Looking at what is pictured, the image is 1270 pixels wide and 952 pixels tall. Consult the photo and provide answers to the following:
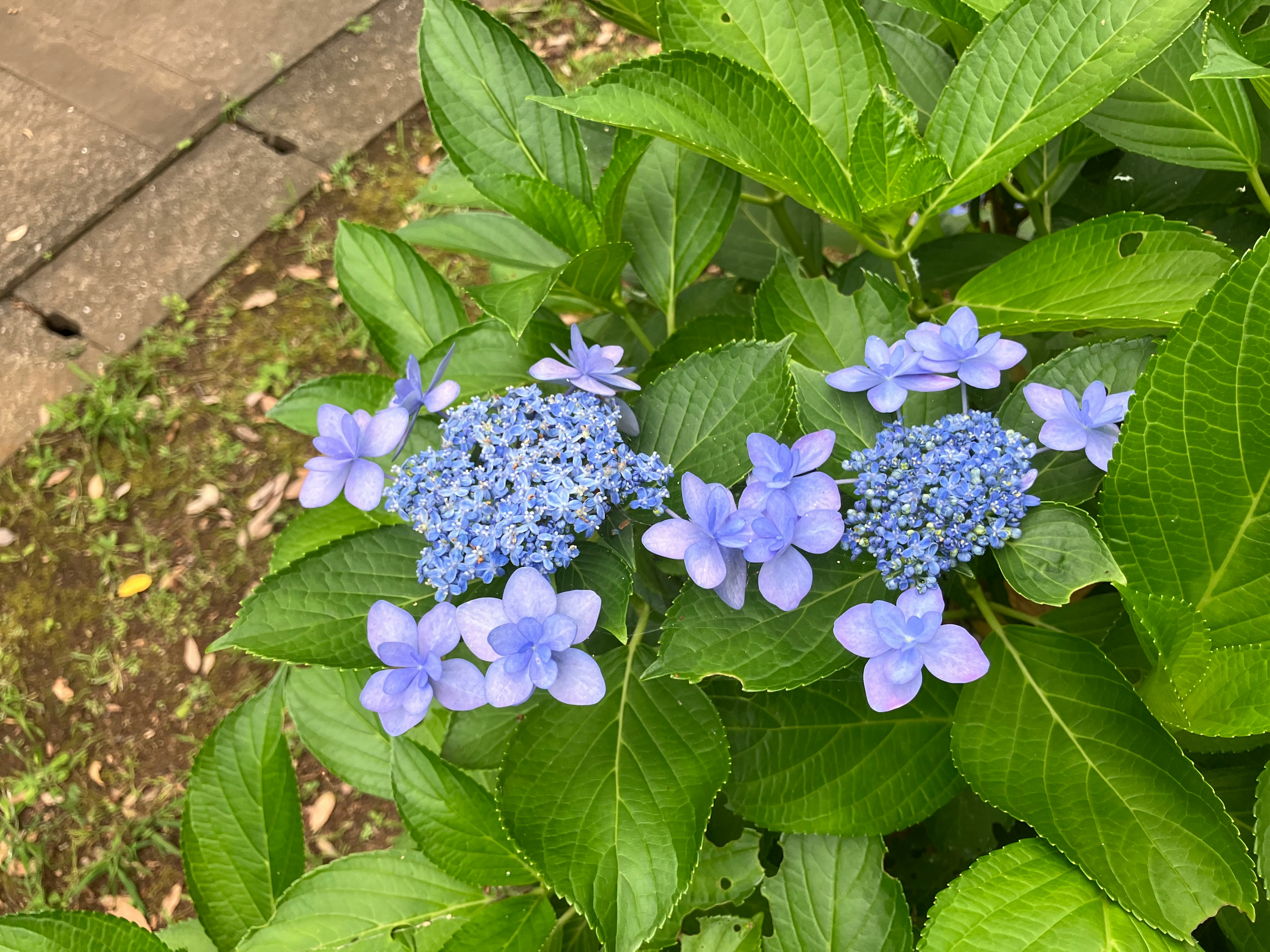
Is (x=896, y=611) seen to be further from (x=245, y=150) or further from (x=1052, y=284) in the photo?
Answer: (x=245, y=150)

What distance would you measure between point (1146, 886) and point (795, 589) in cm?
41

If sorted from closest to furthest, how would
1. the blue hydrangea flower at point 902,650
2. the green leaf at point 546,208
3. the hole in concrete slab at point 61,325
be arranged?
1. the blue hydrangea flower at point 902,650
2. the green leaf at point 546,208
3. the hole in concrete slab at point 61,325

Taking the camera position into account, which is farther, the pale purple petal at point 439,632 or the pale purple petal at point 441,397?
the pale purple petal at point 441,397

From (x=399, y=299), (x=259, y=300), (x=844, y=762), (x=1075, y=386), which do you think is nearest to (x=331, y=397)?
(x=399, y=299)

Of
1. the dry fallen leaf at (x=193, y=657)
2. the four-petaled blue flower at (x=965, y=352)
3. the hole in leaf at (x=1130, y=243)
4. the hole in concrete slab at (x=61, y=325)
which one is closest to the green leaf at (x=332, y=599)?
the four-petaled blue flower at (x=965, y=352)

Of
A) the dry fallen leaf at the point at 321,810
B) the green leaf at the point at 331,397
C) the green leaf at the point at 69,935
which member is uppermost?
the green leaf at the point at 331,397

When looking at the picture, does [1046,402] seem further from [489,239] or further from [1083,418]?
[489,239]

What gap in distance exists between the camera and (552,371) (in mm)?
904

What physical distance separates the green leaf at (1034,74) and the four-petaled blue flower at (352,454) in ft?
2.13

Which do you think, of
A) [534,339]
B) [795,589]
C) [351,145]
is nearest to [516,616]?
[795,589]

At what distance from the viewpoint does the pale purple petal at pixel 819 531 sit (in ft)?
2.54

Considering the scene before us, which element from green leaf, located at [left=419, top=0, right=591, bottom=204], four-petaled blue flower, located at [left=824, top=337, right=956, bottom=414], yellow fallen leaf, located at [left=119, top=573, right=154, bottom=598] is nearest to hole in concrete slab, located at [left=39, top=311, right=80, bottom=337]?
yellow fallen leaf, located at [left=119, top=573, right=154, bottom=598]

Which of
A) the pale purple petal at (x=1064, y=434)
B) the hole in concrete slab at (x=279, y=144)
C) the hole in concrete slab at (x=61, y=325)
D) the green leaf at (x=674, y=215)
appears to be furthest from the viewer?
the hole in concrete slab at (x=279, y=144)

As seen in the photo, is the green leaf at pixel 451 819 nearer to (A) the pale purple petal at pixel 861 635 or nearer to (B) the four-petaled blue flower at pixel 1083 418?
(A) the pale purple petal at pixel 861 635
